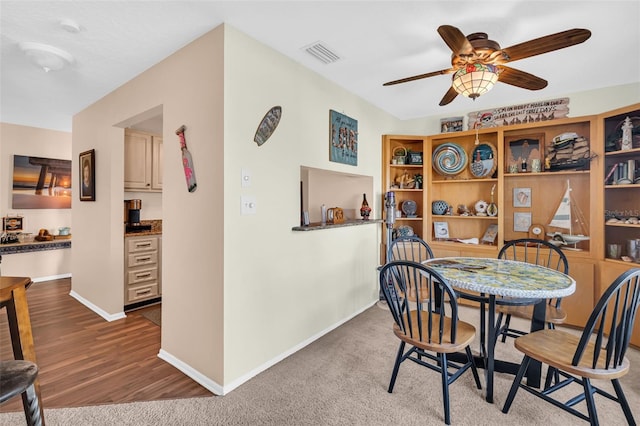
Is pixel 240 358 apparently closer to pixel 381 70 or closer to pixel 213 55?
pixel 213 55

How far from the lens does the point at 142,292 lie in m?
3.70

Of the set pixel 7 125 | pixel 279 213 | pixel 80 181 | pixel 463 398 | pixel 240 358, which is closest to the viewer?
pixel 463 398

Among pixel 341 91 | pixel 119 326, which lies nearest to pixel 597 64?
pixel 341 91

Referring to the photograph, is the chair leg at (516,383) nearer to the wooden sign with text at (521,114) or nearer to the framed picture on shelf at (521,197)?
the framed picture on shelf at (521,197)

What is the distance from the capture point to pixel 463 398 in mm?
1973

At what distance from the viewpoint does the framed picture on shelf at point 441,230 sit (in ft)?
13.3

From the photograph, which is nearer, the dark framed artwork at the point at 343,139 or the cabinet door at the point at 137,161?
the dark framed artwork at the point at 343,139

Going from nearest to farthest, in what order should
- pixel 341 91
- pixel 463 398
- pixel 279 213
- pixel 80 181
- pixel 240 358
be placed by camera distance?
pixel 463 398 → pixel 240 358 → pixel 279 213 → pixel 341 91 → pixel 80 181

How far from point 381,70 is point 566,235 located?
2536 millimetres

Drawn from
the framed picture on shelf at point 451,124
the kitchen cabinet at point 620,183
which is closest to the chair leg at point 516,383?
the kitchen cabinet at point 620,183

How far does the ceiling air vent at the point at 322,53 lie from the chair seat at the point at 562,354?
2.38 m

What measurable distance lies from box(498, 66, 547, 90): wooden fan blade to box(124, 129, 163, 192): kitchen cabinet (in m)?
4.01

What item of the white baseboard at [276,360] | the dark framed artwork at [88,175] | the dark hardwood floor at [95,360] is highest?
the dark framed artwork at [88,175]

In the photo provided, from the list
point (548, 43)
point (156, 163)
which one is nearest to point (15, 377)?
point (548, 43)
